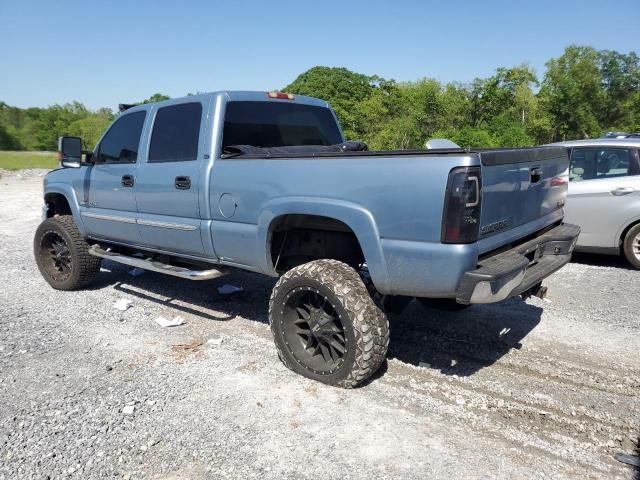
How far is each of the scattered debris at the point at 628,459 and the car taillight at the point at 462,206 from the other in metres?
1.34

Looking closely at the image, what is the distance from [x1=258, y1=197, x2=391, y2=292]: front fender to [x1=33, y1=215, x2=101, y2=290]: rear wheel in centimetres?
315

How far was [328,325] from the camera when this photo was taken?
3447 mm

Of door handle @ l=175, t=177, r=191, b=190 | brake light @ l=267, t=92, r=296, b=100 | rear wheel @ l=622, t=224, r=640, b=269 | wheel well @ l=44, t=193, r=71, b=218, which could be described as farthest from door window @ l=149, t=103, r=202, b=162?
A: rear wheel @ l=622, t=224, r=640, b=269

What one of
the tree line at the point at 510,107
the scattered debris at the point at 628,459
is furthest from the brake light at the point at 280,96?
the tree line at the point at 510,107

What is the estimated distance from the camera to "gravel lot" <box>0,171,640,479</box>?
266cm

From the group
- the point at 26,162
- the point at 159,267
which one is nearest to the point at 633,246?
the point at 159,267

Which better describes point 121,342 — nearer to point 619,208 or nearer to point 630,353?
point 630,353

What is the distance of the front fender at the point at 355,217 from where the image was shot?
3105 millimetres

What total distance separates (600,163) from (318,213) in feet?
16.9

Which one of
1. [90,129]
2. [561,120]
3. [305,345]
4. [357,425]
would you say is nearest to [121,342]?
[305,345]

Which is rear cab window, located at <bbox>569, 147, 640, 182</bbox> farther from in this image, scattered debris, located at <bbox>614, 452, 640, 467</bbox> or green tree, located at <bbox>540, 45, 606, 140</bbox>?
green tree, located at <bbox>540, 45, 606, 140</bbox>

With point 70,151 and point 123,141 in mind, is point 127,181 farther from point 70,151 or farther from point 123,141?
point 70,151

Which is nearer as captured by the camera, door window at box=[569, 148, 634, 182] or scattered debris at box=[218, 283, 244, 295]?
scattered debris at box=[218, 283, 244, 295]

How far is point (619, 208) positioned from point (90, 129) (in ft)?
265
